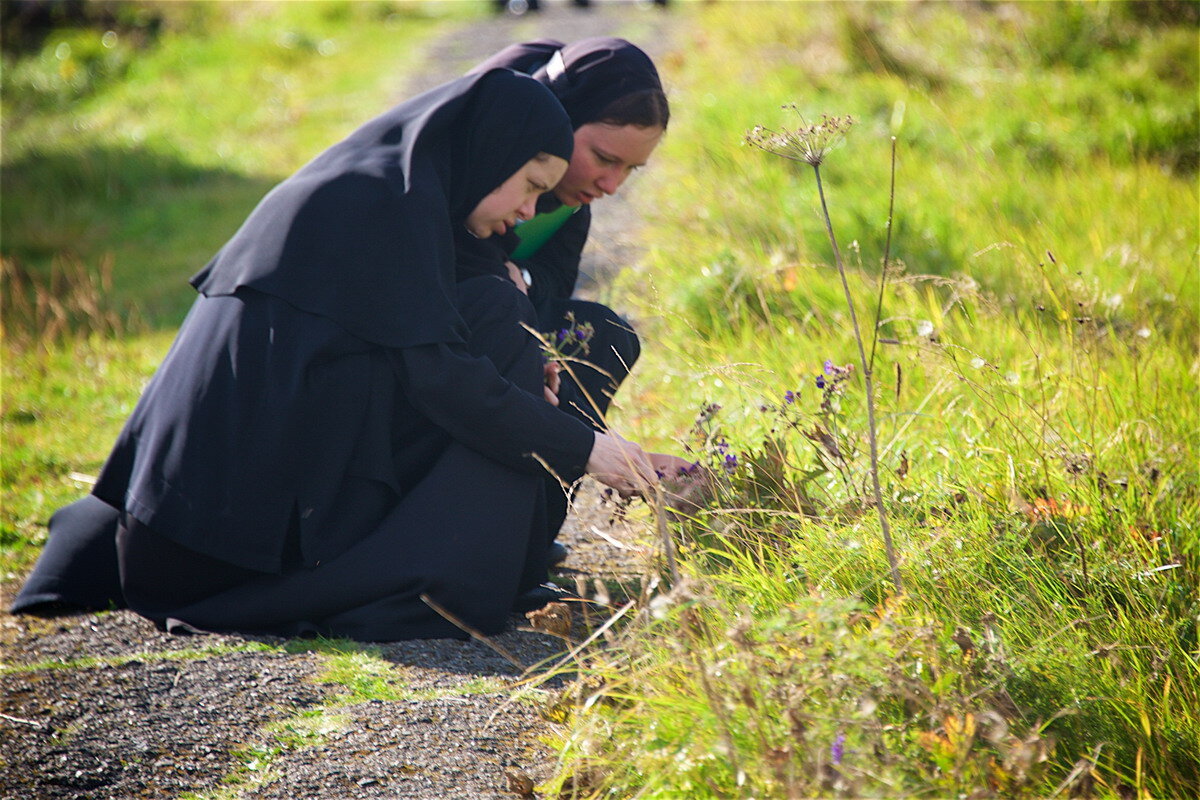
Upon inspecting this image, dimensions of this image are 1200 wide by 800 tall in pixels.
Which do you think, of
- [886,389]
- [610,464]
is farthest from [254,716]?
[886,389]

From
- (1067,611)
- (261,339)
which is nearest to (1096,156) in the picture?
(1067,611)

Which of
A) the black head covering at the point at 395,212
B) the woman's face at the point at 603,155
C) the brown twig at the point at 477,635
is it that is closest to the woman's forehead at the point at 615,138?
the woman's face at the point at 603,155

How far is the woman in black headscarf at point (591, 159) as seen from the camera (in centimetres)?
292

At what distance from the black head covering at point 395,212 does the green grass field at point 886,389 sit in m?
0.66

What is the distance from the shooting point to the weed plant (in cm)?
173

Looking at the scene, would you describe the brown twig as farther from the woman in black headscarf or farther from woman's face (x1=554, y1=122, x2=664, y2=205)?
woman's face (x1=554, y1=122, x2=664, y2=205)

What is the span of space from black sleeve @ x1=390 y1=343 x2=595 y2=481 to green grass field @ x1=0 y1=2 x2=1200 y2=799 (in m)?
0.32

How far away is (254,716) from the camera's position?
2.29m

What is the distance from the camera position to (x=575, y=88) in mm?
2982

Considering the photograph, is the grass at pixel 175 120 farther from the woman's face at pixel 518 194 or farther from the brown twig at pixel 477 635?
the brown twig at pixel 477 635

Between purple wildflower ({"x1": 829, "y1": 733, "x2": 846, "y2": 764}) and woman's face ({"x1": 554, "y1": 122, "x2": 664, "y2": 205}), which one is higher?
woman's face ({"x1": 554, "y1": 122, "x2": 664, "y2": 205})

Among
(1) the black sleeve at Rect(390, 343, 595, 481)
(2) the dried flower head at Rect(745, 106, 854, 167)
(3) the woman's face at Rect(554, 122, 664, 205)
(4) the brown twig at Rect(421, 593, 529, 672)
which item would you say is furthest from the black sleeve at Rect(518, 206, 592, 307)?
(2) the dried flower head at Rect(745, 106, 854, 167)

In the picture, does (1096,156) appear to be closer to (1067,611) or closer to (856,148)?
(856,148)

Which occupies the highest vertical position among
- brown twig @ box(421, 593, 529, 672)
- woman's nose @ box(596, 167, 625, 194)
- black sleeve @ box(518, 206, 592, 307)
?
woman's nose @ box(596, 167, 625, 194)
